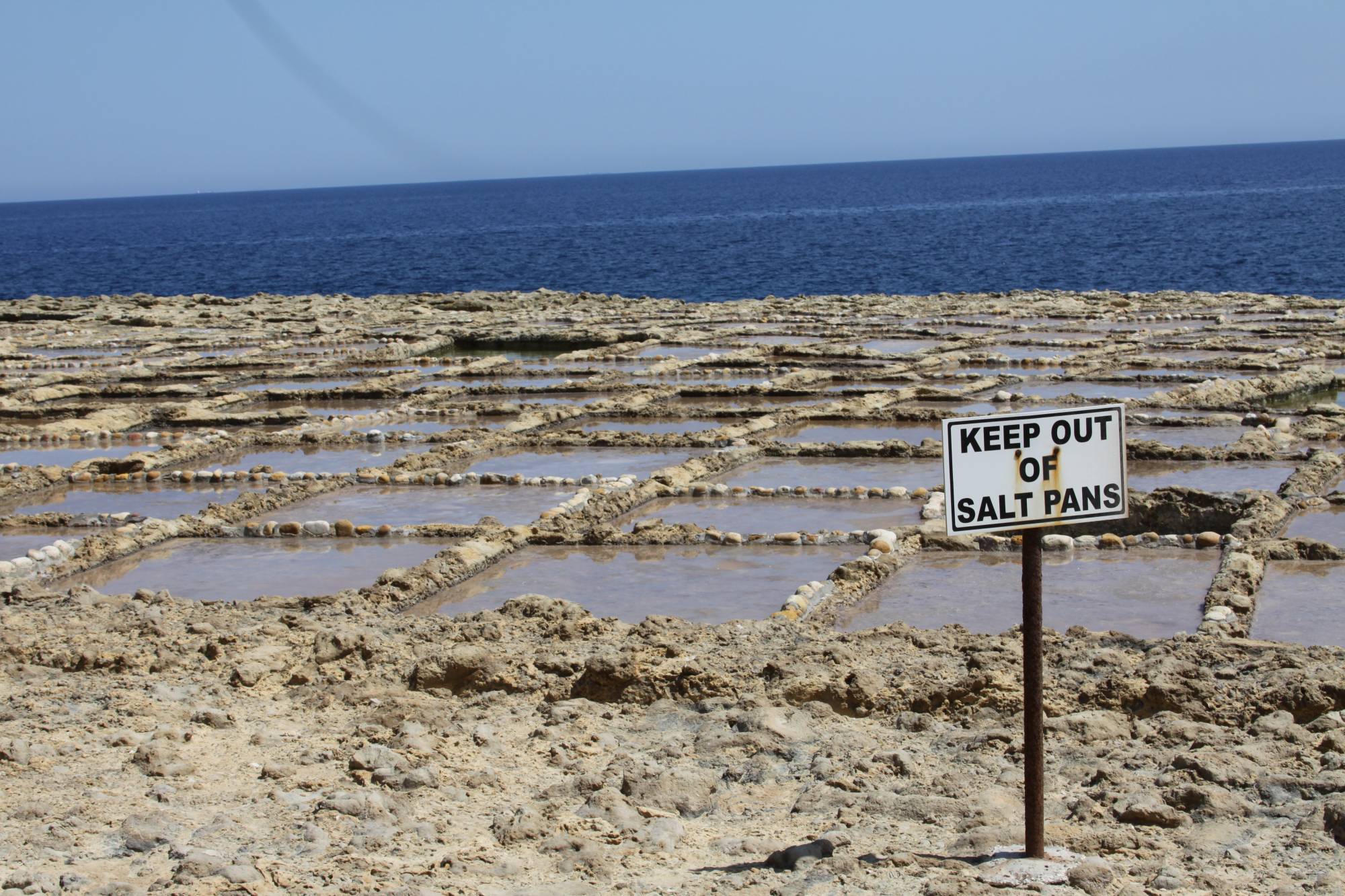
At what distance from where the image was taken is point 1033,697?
13.5ft

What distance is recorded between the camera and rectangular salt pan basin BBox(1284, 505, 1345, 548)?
8.72 meters

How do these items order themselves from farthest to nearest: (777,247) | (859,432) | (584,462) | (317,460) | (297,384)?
(777,247), (297,384), (859,432), (317,460), (584,462)

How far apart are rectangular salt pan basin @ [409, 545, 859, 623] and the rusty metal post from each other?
3338 mm

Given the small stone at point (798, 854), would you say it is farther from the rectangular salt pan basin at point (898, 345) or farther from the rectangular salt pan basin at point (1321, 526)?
the rectangular salt pan basin at point (898, 345)

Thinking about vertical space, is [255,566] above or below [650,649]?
below

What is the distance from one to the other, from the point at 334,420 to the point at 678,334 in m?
8.18

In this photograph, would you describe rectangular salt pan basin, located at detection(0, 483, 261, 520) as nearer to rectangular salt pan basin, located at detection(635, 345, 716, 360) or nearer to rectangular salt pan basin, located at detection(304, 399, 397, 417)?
rectangular salt pan basin, located at detection(304, 399, 397, 417)

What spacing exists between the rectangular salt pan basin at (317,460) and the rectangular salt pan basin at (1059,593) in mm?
5879

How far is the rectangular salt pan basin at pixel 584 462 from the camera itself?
39.0 feet

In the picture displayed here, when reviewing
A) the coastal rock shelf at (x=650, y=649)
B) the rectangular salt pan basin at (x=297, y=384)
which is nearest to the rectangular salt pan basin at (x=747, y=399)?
the coastal rock shelf at (x=650, y=649)

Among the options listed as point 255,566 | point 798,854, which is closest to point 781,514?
point 255,566

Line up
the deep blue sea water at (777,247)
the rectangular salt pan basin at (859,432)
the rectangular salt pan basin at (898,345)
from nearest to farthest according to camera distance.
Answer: the rectangular salt pan basin at (859,432)
the rectangular salt pan basin at (898,345)
the deep blue sea water at (777,247)

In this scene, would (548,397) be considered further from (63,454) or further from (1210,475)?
(1210,475)

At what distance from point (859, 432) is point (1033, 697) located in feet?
31.3
